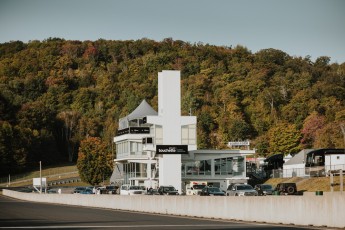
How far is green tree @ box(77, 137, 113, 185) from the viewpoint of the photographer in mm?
151000

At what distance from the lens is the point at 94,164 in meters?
153

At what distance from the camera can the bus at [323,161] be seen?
296 feet

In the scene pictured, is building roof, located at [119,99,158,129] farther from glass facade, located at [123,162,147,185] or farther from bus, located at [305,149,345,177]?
bus, located at [305,149,345,177]

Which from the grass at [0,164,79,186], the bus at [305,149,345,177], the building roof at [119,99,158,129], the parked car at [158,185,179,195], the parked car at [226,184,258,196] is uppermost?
the building roof at [119,99,158,129]

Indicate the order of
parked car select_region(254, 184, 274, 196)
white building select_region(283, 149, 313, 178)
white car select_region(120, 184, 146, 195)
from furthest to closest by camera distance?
white building select_region(283, 149, 313, 178)
white car select_region(120, 184, 146, 195)
parked car select_region(254, 184, 274, 196)

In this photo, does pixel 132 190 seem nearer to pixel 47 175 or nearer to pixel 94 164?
pixel 94 164

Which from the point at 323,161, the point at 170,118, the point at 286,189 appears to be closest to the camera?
the point at 286,189

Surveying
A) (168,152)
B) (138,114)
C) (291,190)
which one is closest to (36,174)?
(138,114)

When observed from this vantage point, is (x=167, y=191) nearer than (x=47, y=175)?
Yes

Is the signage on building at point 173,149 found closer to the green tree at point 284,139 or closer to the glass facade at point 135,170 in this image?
the glass facade at point 135,170

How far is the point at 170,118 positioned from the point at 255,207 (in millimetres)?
62287

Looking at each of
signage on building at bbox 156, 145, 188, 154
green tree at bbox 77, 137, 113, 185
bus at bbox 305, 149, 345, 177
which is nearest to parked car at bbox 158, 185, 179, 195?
bus at bbox 305, 149, 345, 177

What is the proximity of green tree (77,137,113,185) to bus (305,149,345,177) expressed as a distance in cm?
5405

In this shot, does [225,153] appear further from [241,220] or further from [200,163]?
[241,220]
